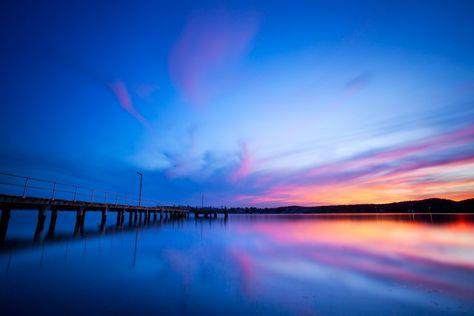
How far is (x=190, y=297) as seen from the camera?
7328mm

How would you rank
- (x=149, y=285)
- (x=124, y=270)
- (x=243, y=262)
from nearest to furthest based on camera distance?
(x=149, y=285)
(x=124, y=270)
(x=243, y=262)

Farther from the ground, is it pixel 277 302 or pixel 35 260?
pixel 35 260

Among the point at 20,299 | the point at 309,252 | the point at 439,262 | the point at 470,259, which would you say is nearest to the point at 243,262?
the point at 309,252

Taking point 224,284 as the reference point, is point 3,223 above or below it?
above

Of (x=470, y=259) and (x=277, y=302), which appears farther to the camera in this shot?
(x=470, y=259)

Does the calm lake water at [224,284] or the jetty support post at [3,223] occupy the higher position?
the jetty support post at [3,223]

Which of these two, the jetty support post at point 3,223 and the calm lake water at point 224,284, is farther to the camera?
the jetty support post at point 3,223

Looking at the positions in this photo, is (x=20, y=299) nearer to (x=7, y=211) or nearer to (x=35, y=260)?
(x=35, y=260)

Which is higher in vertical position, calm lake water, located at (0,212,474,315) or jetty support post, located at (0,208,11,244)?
jetty support post, located at (0,208,11,244)

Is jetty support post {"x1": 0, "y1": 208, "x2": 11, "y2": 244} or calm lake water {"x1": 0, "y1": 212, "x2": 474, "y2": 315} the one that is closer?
calm lake water {"x1": 0, "y1": 212, "x2": 474, "y2": 315}

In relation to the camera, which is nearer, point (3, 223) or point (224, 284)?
point (224, 284)

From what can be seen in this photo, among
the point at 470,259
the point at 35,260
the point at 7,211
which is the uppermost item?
the point at 7,211

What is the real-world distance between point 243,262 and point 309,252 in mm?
5415

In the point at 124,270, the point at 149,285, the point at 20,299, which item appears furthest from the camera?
the point at 124,270
